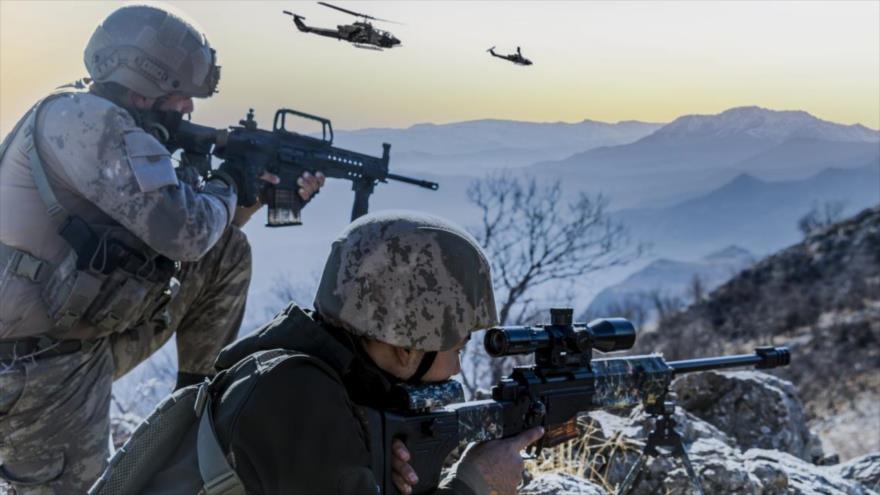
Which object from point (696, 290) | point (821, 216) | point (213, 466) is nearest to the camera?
point (213, 466)

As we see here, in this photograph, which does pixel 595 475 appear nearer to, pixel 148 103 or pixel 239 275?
pixel 239 275

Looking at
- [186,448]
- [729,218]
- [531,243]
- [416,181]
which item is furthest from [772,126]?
[729,218]

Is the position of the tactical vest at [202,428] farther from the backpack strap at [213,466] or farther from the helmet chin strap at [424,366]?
the helmet chin strap at [424,366]

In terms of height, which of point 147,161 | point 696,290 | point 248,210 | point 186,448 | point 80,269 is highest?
point 147,161

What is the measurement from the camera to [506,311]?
15.2m

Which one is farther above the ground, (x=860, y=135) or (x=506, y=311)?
(x=860, y=135)

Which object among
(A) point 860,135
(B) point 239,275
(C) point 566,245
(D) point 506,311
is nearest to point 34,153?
(B) point 239,275

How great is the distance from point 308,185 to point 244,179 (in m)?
0.55

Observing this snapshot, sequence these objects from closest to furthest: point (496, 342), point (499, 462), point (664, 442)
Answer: point (499, 462), point (496, 342), point (664, 442)

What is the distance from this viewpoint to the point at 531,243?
53.7 feet

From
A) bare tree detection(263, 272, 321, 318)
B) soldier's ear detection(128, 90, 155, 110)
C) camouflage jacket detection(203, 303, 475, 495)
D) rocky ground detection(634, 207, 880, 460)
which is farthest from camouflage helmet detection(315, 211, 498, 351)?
bare tree detection(263, 272, 321, 318)

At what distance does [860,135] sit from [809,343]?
1424cm

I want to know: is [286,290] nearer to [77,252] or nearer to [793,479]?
[77,252]

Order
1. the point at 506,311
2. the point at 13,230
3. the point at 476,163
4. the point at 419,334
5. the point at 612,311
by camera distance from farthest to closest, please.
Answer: the point at 612,311, the point at 476,163, the point at 506,311, the point at 13,230, the point at 419,334
